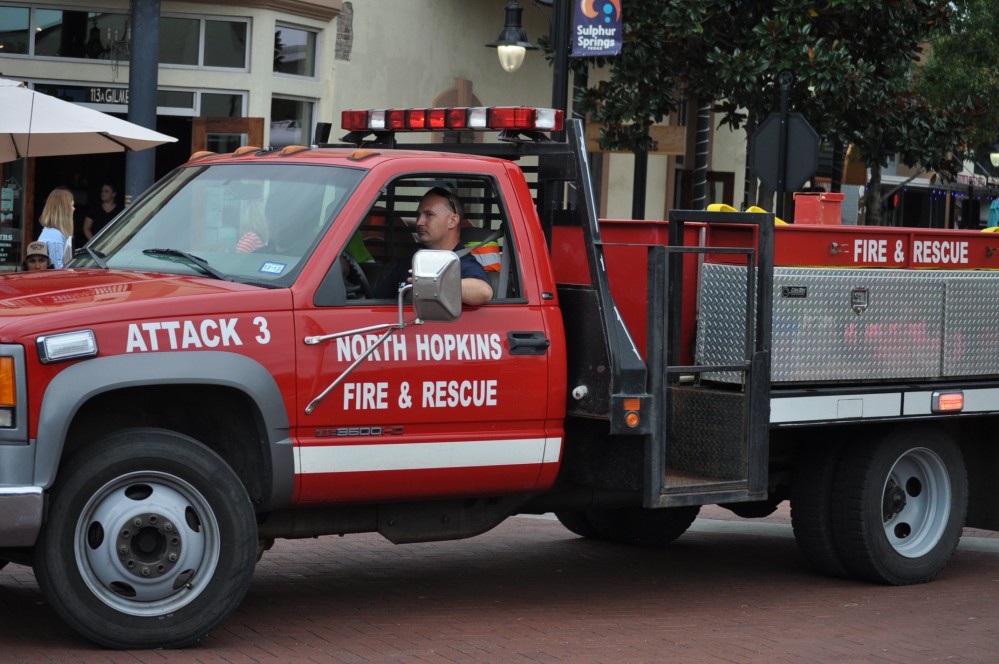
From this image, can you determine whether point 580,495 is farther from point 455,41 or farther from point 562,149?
point 455,41

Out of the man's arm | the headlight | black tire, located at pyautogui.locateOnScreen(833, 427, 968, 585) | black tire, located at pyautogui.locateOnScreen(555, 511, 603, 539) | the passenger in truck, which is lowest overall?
black tire, located at pyautogui.locateOnScreen(555, 511, 603, 539)

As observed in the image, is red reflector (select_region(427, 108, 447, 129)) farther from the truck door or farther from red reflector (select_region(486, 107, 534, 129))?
the truck door

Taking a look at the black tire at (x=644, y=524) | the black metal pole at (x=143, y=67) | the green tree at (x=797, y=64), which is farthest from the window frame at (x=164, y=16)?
the black tire at (x=644, y=524)

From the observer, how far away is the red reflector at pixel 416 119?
24.5 ft

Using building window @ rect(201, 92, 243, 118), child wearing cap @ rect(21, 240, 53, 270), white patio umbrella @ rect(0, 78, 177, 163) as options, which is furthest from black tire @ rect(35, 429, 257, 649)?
building window @ rect(201, 92, 243, 118)

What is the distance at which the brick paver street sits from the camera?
640 centimetres

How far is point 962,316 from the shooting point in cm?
815

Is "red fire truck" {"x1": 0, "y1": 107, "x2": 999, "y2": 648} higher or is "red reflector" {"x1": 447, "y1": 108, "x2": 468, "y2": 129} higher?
"red reflector" {"x1": 447, "y1": 108, "x2": 468, "y2": 129}

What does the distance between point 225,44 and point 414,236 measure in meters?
12.1

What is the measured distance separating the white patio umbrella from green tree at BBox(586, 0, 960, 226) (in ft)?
21.6

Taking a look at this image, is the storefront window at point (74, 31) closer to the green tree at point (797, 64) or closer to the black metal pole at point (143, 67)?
the black metal pole at point (143, 67)

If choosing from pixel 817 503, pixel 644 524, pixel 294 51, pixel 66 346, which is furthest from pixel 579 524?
pixel 294 51

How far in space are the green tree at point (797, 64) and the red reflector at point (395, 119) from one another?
884 cm

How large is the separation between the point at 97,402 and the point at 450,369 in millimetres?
1403
